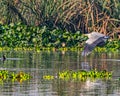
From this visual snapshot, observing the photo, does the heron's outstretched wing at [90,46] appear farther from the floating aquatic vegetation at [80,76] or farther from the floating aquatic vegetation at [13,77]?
the floating aquatic vegetation at [13,77]

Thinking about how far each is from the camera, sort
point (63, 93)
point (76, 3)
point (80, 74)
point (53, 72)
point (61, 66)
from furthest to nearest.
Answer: point (76, 3) → point (61, 66) → point (53, 72) → point (80, 74) → point (63, 93)

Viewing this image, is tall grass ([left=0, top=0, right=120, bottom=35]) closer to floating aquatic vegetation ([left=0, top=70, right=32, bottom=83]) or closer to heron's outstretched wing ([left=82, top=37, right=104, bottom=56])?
heron's outstretched wing ([left=82, top=37, right=104, bottom=56])

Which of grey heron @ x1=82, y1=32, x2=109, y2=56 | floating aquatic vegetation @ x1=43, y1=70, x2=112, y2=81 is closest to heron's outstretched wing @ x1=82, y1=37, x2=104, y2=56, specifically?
grey heron @ x1=82, y1=32, x2=109, y2=56

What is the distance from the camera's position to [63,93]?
15375mm

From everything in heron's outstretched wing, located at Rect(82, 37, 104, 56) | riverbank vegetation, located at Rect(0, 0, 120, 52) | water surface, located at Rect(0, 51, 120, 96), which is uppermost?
riverbank vegetation, located at Rect(0, 0, 120, 52)

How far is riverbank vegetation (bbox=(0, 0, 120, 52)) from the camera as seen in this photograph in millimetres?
35406

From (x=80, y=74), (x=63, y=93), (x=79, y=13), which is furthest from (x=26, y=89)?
(x=79, y=13)

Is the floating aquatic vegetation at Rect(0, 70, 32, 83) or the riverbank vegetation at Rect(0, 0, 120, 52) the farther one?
the riverbank vegetation at Rect(0, 0, 120, 52)

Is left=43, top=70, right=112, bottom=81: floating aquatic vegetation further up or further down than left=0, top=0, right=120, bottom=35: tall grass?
further down

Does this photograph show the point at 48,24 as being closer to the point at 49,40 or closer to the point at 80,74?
the point at 49,40

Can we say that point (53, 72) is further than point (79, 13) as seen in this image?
No

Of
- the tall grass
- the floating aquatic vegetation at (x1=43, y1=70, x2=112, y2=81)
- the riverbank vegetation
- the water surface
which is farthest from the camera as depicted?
the tall grass

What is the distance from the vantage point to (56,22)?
125ft

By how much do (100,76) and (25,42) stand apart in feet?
53.0
